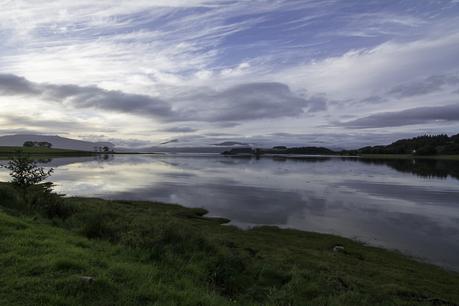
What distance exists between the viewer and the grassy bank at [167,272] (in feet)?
22.3

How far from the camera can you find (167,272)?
28.7 feet

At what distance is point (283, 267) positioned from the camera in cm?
1320

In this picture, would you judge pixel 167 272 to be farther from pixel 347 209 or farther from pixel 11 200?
pixel 347 209

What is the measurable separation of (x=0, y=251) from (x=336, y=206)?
106 ft

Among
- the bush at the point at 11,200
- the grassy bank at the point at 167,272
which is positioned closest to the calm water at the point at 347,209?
the grassy bank at the point at 167,272

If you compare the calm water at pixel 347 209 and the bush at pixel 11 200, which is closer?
the bush at pixel 11 200

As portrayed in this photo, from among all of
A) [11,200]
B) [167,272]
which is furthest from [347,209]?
[167,272]

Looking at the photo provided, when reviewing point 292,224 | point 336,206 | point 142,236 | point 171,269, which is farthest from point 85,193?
point 171,269

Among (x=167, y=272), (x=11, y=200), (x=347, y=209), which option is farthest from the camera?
(x=347, y=209)

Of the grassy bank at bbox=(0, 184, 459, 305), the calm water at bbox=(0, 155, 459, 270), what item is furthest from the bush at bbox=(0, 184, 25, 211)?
the calm water at bbox=(0, 155, 459, 270)

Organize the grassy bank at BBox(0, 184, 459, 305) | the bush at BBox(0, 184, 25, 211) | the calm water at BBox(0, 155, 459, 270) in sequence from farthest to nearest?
1. the calm water at BBox(0, 155, 459, 270)
2. the bush at BBox(0, 184, 25, 211)
3. the grassy bank at BBox(0, 184, 459, 305)

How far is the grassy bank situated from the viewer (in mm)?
6785

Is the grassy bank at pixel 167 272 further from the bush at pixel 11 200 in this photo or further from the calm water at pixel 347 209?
the calm water at pixel 347 209

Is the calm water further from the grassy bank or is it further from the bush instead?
the bush
